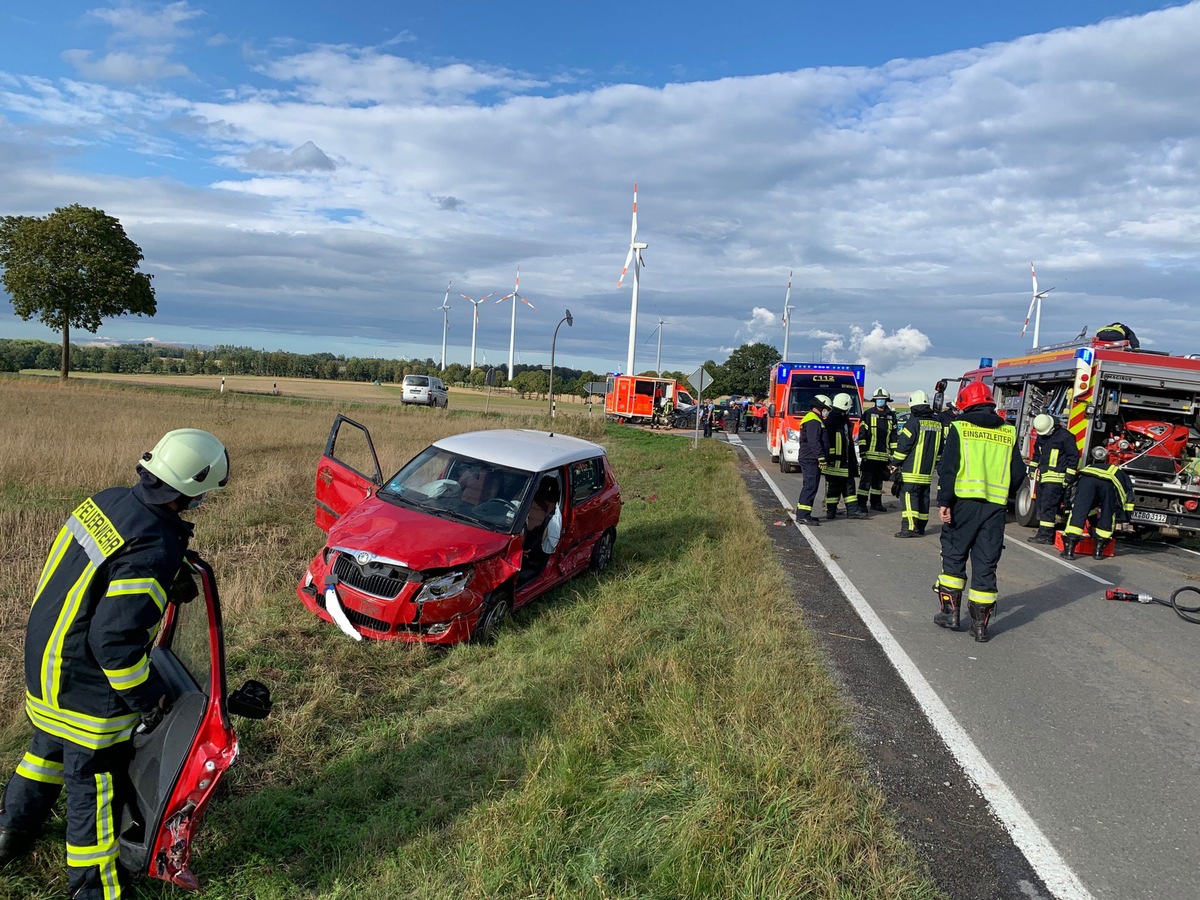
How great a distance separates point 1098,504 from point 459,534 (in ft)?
27.7

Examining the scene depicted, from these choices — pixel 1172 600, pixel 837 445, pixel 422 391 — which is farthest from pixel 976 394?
pixel 422 391

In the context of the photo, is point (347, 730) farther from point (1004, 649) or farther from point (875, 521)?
point (875, 521)

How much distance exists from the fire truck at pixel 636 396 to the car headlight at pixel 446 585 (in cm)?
3515

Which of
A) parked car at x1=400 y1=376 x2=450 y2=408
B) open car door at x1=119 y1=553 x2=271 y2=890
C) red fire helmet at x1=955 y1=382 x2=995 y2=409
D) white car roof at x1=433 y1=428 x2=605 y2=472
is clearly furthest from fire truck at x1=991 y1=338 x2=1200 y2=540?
parked car at x1=400 y1=376 x2=450 y2=408

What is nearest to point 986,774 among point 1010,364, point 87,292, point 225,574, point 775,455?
point 225,574

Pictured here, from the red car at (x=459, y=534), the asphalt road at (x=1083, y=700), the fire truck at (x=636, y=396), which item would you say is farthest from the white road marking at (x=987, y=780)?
the fire truck at (x=636, y=396)

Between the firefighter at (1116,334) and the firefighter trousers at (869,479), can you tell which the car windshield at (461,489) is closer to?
the firefighter trousers at (869,479)

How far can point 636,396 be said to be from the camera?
4059cm

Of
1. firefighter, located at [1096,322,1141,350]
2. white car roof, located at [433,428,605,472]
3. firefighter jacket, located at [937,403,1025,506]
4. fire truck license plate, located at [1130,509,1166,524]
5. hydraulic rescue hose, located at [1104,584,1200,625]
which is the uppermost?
firefighter, located at [1096,322,1141,350]

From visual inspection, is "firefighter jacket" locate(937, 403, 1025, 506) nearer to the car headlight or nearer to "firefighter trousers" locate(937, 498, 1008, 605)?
"firefighter trousers" locate(937, 498, 1008, 605)

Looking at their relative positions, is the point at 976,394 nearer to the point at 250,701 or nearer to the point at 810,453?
the point at 810,453

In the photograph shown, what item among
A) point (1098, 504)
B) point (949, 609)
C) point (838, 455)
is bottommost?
point (949, 609)

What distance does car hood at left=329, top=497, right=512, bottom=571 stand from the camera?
17.6 ft

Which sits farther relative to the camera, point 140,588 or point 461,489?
point 461,489
